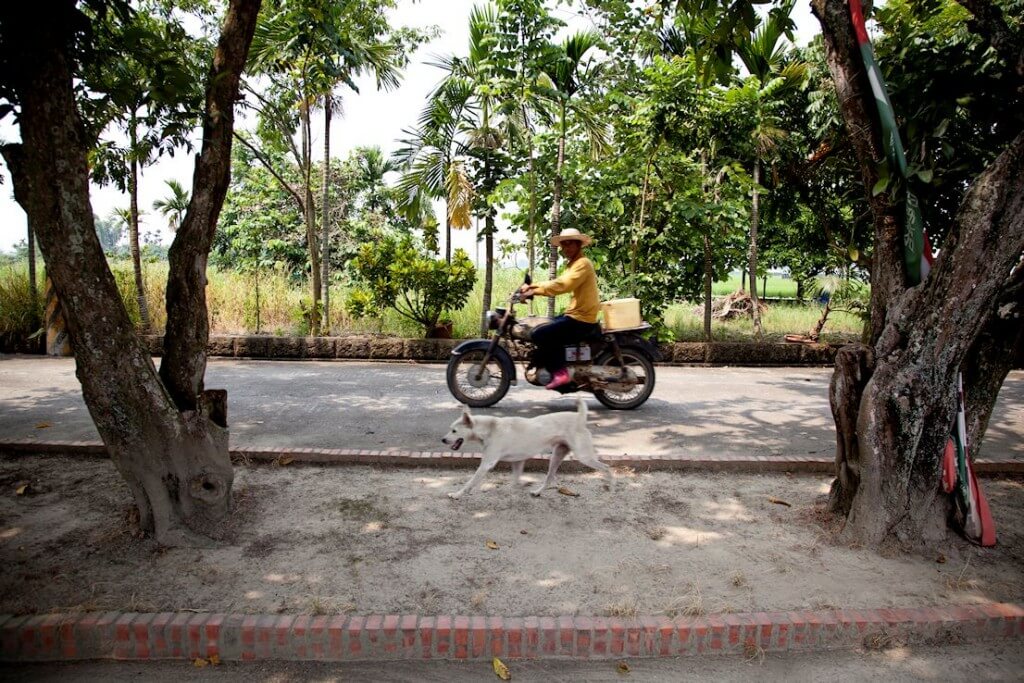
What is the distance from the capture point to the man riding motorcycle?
278 inches

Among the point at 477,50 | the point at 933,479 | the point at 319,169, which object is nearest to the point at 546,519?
the point at 933,479

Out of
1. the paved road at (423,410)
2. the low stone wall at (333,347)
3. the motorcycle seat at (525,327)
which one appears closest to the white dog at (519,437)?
the paved road at (423,410)

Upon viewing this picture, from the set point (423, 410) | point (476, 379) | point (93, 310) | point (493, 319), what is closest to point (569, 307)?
point (493, 319)

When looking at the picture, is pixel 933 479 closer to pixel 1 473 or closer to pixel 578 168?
pixel 1 473

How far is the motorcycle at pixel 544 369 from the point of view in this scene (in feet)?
25.2

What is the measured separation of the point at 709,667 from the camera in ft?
10.5

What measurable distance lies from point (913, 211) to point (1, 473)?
263 inches

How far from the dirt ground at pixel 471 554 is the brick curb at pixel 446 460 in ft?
1.12

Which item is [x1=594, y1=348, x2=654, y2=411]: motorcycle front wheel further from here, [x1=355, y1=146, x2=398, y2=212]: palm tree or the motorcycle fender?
[x1=355, y1=146, x2=398, y2=212]: palm tree

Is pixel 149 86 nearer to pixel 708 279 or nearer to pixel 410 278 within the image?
pixel 410 278

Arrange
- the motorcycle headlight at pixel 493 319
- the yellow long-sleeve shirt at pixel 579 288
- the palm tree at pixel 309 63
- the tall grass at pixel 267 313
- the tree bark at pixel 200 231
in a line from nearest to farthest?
the tree bark at pixel 200 231, the yellow long-sleeve shirt at pixel 579 288, the motorcycle headlight at pixel 493 319, the palm tree at pixel 309 63, the tall grass at pixel 267 313

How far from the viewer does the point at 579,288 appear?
723 centimetres

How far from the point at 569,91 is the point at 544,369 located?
18.9 ft

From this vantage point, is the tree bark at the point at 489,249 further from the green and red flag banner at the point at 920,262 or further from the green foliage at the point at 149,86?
the green and red flag banner at the point at 920,262
